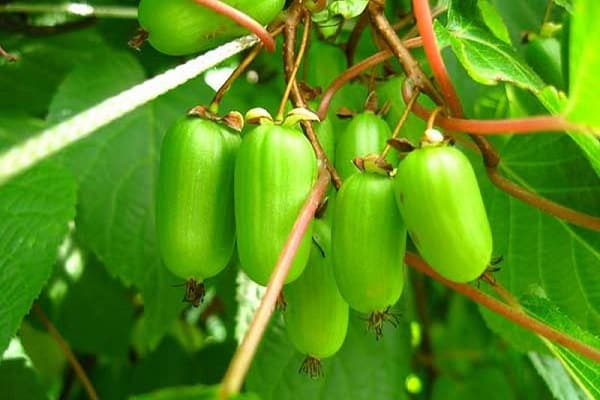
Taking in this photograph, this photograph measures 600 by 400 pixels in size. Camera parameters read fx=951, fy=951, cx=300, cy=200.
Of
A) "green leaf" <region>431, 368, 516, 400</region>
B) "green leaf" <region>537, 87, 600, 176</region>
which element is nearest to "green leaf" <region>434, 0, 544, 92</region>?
"green leaf" <region>537, 87, 600, 176</region>

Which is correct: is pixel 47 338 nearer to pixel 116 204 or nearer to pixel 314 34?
pixel 116 204

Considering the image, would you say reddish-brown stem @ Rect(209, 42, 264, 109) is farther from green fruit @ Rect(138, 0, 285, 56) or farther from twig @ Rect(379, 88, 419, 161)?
twig @ Rect(379, 88, 419, 161)

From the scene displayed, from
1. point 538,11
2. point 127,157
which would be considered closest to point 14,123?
point 127,157

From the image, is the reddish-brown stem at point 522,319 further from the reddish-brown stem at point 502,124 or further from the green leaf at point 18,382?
A: the green leaf at point 18,382

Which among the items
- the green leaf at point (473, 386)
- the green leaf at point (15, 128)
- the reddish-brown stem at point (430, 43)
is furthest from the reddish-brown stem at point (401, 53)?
the green leaf at point (473, 386)

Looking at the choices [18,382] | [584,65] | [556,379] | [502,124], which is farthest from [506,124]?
[18,382]
